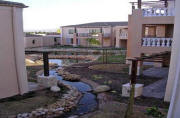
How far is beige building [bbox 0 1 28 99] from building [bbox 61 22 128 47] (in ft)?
98.0

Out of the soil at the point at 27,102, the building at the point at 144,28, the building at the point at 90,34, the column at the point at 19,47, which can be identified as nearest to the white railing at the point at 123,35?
the building at the point at 90,34

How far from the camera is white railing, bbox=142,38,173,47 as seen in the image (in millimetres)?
12672

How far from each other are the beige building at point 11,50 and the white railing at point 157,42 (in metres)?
7.91

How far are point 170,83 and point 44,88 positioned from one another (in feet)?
21.4

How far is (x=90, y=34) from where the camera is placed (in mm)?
42531

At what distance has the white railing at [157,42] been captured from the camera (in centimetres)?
1267

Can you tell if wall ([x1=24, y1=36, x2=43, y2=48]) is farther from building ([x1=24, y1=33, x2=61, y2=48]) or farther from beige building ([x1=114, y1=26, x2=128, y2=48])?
beige building ([x1=114, y1=26, x2=128, y2=48])

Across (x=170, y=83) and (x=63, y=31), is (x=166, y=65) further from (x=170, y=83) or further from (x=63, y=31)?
(x=63, y=31)

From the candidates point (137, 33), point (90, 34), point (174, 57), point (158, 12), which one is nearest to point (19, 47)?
point (174, 57)

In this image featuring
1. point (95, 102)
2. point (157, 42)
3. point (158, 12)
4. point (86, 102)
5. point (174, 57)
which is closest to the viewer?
point (174, 57)

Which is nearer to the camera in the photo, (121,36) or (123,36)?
(123,36)

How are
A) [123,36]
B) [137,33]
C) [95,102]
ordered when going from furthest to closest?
[123,36] < [137,33] < [95,102]

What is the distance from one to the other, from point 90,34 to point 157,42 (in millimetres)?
30220

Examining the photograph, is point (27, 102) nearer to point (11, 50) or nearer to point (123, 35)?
point (11, 50)
